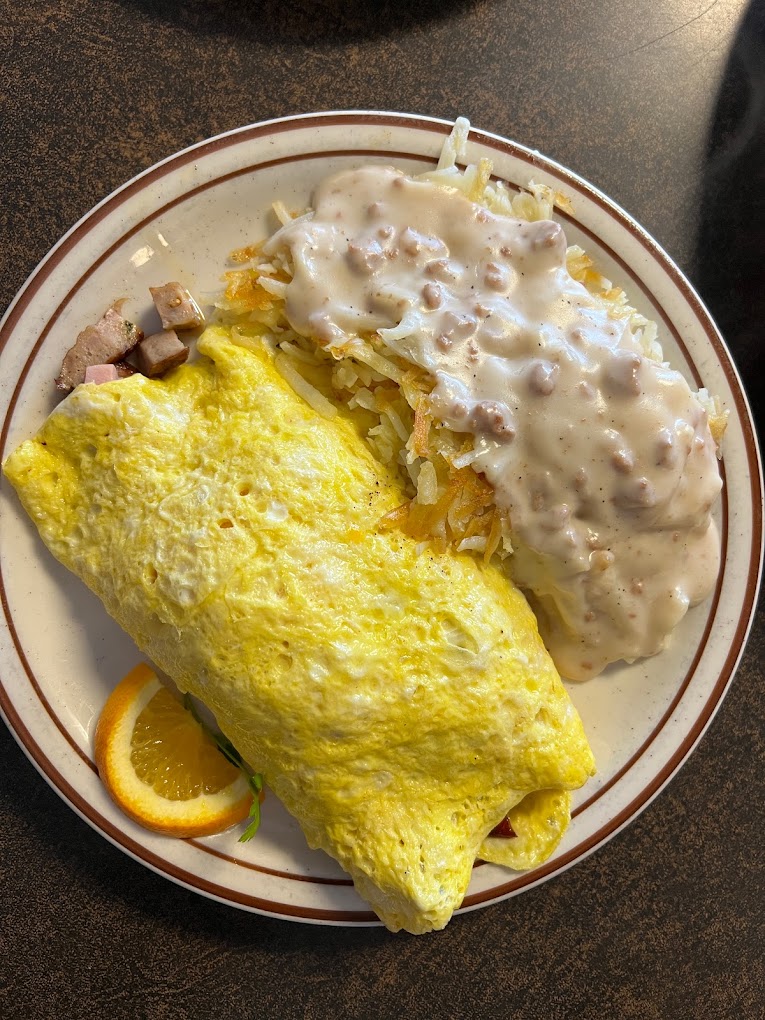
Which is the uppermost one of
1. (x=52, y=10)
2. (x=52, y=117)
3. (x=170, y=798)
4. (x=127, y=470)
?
(x=52, y=10)

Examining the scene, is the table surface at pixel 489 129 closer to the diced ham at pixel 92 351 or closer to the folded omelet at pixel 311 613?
the diced ham at pixel 92 351

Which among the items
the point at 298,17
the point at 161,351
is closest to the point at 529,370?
the point at 161,351

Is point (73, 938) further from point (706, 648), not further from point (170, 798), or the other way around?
point (706, 648)

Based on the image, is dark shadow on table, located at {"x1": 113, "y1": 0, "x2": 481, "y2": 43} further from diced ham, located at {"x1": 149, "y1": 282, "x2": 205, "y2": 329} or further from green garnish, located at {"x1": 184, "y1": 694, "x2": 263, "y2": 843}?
green garnish, located at {"x1": 184, "y1": 694, "x2": 263, "y2": 843}

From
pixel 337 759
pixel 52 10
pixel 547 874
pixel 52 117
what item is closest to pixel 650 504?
pixel 337 759

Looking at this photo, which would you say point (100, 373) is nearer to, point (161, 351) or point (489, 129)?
point (161, 351)

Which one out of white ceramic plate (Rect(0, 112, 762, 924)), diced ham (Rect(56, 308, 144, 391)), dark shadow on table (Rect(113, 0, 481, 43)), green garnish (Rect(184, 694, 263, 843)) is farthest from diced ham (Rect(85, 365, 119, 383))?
dark shadow on table (Rect(113, 0, 481, 43))
